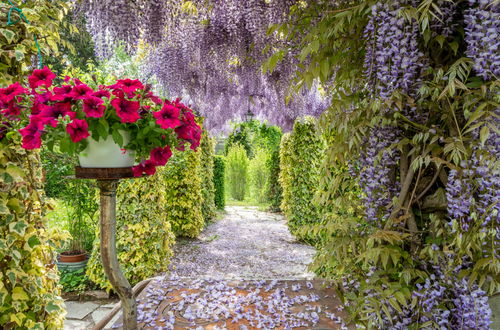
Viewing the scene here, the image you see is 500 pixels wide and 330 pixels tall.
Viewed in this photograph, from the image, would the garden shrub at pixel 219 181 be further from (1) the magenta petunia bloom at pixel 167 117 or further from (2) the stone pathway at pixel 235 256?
(1) the magenta petunia bloom at pixel 167 117

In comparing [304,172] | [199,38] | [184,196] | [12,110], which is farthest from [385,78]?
[184,196]

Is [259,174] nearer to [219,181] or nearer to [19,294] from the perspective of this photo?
[219,181]

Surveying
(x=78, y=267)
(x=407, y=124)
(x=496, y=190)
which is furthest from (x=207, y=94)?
Answer: (x=496, y=190)

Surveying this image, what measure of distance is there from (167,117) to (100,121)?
0.19m

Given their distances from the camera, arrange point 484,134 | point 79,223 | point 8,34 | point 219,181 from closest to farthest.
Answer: point 484,134
point 8,34
point 79,223
point 219,181

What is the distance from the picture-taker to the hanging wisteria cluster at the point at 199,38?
7.42ft

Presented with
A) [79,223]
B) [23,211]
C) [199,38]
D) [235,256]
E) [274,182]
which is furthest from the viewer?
[274,182]

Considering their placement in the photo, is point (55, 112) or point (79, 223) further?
point (79, 223)

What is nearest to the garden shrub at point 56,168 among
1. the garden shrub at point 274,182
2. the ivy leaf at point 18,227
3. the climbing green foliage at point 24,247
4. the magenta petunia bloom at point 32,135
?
the climbing green foliage at point 24,247

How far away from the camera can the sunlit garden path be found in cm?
414

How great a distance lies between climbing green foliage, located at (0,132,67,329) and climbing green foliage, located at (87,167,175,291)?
63.9 inches

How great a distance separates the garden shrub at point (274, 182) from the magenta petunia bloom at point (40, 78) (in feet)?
22.5

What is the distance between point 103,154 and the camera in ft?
3.61

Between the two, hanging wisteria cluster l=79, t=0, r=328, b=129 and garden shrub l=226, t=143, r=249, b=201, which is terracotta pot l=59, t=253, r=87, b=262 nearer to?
hanging wisteria cluster l=79, t=0, r=328, b=129
